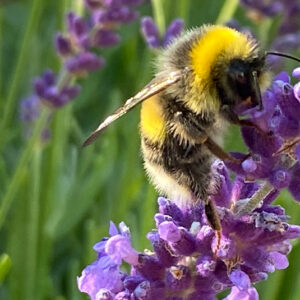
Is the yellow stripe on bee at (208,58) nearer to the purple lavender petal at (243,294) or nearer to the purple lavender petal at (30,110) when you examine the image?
the purple lavender petal at (243,294)

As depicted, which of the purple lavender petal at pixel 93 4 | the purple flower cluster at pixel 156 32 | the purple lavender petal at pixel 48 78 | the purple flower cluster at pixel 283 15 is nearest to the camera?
the purple flower cluster at pixel 156 32

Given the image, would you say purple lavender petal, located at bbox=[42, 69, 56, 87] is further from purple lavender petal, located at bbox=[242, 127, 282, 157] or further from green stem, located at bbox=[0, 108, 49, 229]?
purple lavender petal, located at bbox=[242, 127, 282, 157]

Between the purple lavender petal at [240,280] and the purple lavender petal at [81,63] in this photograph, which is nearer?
the purple lavender petal at [240,280]

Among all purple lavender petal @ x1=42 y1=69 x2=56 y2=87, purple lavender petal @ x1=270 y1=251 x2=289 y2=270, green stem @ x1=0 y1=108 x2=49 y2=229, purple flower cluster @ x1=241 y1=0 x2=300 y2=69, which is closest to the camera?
purple lavender petal @ x1=270 y1=251 x2=289 y2=270

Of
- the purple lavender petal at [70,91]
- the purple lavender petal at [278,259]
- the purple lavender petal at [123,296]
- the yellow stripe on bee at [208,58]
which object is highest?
the yellow stripe on bee at [208,58]

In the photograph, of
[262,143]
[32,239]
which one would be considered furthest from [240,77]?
[32,239]

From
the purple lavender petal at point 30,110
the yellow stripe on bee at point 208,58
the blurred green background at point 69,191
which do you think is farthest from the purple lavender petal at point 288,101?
the purple lavender petal at point 30,110

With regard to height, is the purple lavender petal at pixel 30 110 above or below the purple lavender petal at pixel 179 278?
below

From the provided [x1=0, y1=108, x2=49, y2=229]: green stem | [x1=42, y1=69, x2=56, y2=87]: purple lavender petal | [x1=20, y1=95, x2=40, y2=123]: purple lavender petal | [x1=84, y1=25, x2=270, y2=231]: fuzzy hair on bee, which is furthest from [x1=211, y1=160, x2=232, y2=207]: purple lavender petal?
[x1=20, y1=95, x2=40, y2=123]: purple lavender petal
